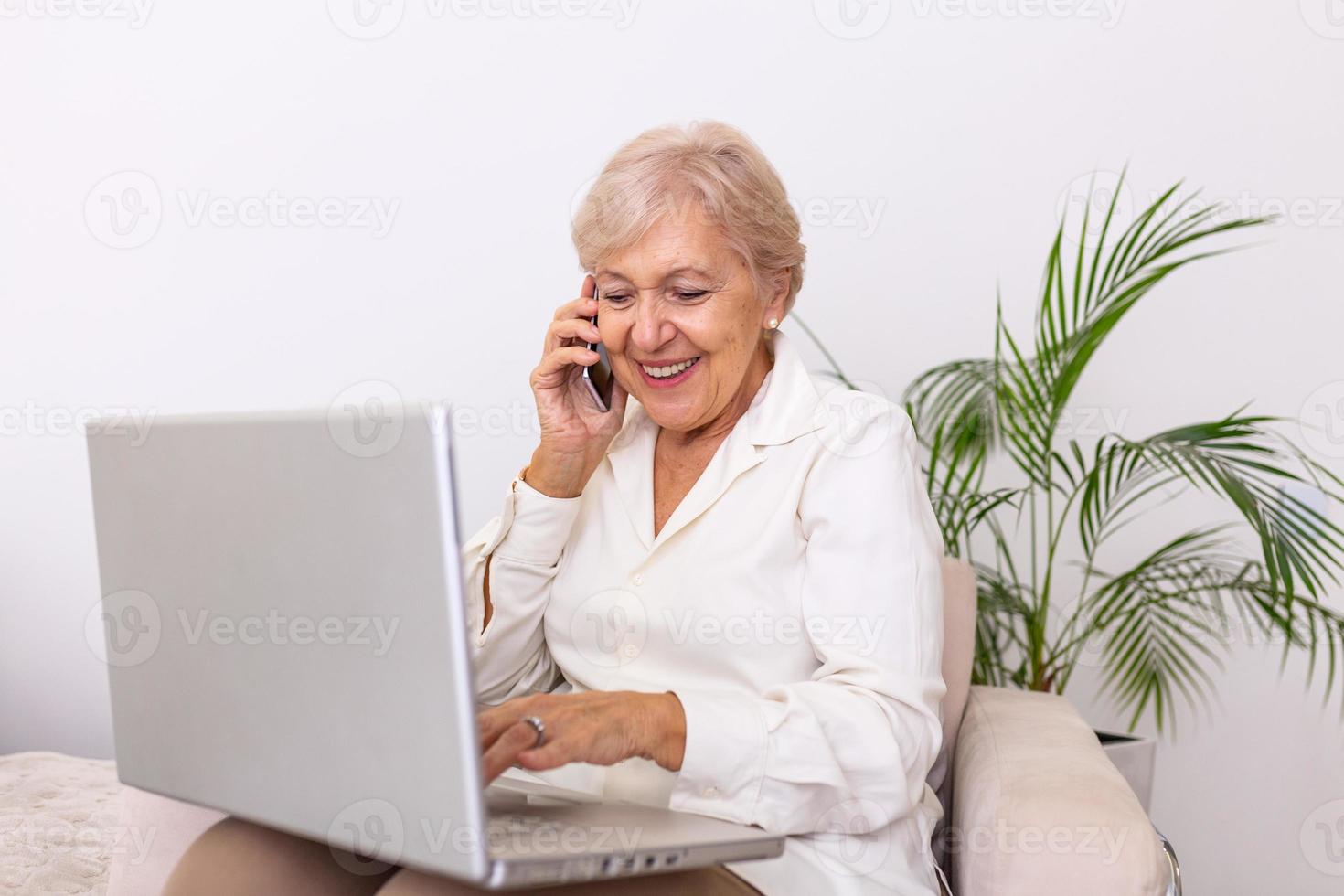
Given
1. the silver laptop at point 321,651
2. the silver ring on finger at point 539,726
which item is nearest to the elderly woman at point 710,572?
the silver ring on finger at point 539,726

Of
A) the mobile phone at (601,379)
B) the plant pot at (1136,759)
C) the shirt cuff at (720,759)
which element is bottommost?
the plant pot at (1136,759)

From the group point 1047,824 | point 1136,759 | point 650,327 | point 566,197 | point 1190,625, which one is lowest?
point 1136,759

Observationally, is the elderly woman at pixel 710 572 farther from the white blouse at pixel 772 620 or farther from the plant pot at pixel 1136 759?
the plant pot at pixel 1136 759

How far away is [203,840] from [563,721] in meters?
0.41

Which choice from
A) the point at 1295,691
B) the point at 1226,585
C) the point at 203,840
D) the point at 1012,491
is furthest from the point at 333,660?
the point at 1295,691

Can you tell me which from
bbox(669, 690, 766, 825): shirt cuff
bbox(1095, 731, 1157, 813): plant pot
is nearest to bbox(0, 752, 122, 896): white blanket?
bbox(669, 690, 766, 825): shirt cuff

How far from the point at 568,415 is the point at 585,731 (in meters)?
0.62

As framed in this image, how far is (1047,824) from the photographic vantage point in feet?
4.24

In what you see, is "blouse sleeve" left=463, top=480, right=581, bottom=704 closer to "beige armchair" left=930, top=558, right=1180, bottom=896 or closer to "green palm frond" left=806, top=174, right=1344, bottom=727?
"beige armchair" left=930, top=558, right=1180, bottom=896

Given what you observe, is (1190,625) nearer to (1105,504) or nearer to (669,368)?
(1105,504)

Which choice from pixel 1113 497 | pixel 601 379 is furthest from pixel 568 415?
pixel 1113 497

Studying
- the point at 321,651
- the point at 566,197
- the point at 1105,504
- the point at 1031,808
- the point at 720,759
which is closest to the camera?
the point at 321,651

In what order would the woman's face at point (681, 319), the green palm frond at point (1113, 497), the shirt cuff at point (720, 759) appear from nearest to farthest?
the shirt cuff at point (720, 759)
the woman's face at point (681, 319)
the green palm frond at point (1113, 497)

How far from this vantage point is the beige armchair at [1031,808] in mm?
1251
